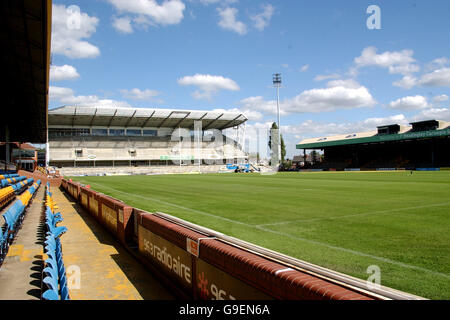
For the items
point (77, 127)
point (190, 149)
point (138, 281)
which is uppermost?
point (77, 127)

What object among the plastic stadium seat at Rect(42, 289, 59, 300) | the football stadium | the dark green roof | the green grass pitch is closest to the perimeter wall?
the football stadium

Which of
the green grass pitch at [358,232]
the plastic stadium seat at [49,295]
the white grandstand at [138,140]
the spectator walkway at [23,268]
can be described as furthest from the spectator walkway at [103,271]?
the white grandstand at [138,140]

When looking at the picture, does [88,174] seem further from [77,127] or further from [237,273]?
[237,273]

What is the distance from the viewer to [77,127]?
82.8 meters

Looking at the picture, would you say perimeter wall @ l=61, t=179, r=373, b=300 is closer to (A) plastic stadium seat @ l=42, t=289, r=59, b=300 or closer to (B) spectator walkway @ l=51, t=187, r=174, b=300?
(B) spectator walkway @ l=51, t=187, r=174, b=300

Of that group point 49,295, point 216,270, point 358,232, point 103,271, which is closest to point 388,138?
point 358,232

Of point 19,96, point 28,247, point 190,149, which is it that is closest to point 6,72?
point 19,96

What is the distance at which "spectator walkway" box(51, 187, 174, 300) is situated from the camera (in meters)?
5.67

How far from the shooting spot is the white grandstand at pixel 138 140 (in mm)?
76375

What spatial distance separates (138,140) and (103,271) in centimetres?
8408

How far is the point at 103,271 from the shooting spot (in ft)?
22.5

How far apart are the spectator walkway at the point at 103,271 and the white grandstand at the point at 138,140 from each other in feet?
218

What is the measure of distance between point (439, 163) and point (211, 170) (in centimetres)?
4889

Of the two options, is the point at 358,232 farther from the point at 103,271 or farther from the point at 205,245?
the point at 103,271
